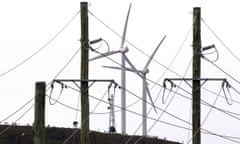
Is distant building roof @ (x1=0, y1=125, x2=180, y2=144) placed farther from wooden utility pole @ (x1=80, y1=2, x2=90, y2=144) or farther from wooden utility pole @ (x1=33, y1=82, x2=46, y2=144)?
wooden utility pole @ (x1=33, y1=82, x2=46, y2=144)

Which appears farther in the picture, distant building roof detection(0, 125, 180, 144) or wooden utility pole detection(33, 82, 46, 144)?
distant building roof detection(0, 125, 180, 144)

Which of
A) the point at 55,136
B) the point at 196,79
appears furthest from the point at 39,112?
the point at 55,136

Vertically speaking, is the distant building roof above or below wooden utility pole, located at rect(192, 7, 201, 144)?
above

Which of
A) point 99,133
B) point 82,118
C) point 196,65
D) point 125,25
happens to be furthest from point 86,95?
point 99,133

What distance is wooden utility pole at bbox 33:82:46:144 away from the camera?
49438mm

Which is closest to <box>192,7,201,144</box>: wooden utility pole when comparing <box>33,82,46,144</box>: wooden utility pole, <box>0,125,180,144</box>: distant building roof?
<box>33,82,46,144</box>: wooden utility pole

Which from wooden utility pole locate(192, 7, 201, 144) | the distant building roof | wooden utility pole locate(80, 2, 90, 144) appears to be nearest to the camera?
wooden utility pole locate(192, 7, 201, 144)

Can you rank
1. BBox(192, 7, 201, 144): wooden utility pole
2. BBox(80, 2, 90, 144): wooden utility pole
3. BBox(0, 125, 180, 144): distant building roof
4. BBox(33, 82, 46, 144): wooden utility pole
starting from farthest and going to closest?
BBox(0, 125, 180, 144): distant building roof < BBox(80, 2, 90, 144): wooden utility pole < BBox(192, 7, 201, 144): wooden utility pole < BBox(33, 82, 46, 144): wooden utility pole

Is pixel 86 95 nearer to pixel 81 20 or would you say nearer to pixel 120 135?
pixel 81 20

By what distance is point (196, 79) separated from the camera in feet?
179

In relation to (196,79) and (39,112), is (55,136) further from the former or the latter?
(39,112)

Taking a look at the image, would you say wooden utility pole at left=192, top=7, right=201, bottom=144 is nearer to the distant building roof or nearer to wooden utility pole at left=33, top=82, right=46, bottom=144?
wooden utility pole at left=33, top=82, right=46, bottom=144

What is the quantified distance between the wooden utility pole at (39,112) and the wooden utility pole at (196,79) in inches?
311

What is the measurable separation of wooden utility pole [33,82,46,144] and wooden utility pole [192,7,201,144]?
7.90 metres
